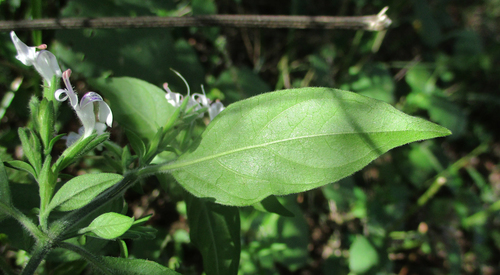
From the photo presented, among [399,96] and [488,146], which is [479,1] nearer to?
[488,146]

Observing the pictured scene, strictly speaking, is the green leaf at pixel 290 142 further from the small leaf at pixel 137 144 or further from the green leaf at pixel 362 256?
the green leaf at pixel 362 256

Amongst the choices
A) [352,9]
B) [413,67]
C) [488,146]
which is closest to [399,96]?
[413,67]

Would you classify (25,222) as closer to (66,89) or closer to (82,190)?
(82,190)

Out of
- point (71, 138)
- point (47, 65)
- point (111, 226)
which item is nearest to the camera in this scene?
point (111, 226)

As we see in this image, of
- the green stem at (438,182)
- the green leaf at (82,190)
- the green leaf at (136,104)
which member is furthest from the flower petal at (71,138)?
the green stem at (438,182)

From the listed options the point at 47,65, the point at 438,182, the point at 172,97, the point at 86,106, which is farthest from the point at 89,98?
the point at 438,182

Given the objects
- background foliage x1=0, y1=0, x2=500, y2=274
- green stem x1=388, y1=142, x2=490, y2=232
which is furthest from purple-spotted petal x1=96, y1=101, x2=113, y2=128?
green stem x1=388, y1=142, x2=490, y2=232
